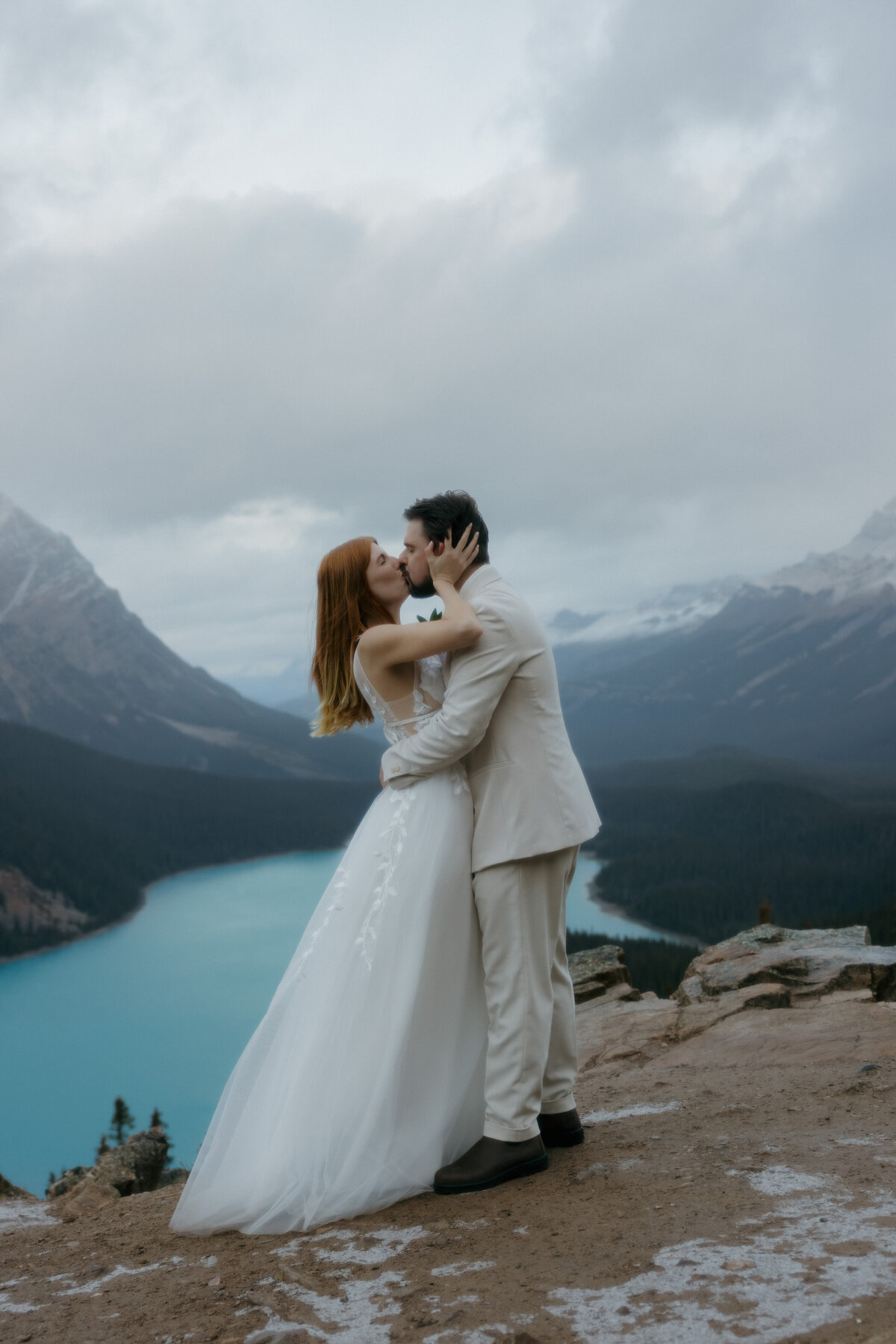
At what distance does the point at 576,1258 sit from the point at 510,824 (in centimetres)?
154

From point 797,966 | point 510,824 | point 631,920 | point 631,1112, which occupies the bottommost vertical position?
point 631,920

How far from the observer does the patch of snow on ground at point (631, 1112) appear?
5035 millimetres

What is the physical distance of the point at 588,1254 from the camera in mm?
3102

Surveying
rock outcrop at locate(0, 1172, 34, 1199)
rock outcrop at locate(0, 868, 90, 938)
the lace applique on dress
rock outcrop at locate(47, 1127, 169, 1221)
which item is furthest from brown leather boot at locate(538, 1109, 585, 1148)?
rock outcrop at locate(0, 868, 90, 938)

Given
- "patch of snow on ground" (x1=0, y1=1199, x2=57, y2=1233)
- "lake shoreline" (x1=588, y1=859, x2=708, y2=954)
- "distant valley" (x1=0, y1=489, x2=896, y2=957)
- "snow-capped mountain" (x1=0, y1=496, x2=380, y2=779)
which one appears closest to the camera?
"patch of snow on ground" (x1=0, y1=1199, x2=57, y2=1233)

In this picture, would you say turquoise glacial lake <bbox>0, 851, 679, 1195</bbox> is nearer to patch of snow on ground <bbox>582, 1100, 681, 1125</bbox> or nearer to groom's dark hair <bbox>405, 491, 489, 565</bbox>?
patch of snow on ground <bbox>582, 1100, 681, 1125</bbox>

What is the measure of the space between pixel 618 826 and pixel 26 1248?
133 meters

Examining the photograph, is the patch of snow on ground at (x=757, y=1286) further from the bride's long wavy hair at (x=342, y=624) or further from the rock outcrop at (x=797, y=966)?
the rock outcrop at (x=797, y=966)

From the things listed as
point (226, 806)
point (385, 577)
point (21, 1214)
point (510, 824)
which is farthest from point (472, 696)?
point (226, 806)

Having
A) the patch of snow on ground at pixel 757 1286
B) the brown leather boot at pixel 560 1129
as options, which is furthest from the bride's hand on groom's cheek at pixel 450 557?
the patch of snow on ground at pixel 757 1286

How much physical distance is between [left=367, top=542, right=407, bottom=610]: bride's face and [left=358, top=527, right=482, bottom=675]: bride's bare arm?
18 centimetres

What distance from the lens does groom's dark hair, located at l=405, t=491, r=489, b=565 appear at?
4066 mm

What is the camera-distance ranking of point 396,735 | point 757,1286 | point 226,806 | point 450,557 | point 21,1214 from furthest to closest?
point 226,806 < point 21,1214 < point 396,735 < point 450,557 < point 757,1286

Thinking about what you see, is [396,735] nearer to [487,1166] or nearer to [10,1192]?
[487,1166]
